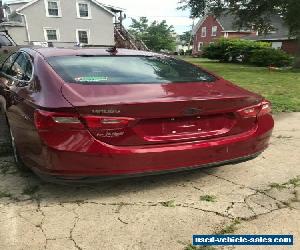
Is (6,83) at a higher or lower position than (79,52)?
lower

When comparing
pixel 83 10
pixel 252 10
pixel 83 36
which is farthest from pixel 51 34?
pixel 252 10

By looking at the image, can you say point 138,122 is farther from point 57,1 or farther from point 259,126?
point 57,1

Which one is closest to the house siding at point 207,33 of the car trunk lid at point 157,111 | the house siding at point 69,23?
the house siding at point 69,23

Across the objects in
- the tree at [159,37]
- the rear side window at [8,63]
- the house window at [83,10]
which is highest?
the house window at [83,10]

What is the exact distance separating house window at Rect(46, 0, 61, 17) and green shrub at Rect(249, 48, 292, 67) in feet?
56.3

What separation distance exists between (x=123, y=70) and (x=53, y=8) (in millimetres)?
31577

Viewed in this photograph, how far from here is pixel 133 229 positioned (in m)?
2.89

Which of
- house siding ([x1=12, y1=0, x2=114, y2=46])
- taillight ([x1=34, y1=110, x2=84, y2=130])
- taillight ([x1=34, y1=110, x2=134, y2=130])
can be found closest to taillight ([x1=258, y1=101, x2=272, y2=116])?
taillight ([x1=34, y1=110, x2=134, y2=130])

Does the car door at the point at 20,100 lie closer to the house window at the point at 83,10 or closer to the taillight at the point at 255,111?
the taillight at the point at 255,111

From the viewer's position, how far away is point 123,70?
3.64 metres

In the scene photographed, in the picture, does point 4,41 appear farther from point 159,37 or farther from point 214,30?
point 159,37

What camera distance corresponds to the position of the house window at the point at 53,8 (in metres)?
32.5

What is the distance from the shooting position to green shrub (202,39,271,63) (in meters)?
30.1

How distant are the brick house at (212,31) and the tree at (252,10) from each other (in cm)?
3217
